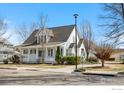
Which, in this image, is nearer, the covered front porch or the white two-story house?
the white two-story house

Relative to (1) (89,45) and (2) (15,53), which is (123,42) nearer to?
(1) (89,45)

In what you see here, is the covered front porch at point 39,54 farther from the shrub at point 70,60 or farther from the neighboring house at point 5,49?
the neighboring house at point 5,49

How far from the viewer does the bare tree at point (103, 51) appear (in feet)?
34.0

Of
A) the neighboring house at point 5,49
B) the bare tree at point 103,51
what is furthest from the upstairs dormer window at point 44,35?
the bare tree at point 103,51

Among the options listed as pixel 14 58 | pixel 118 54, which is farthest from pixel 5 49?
pixel 118 54

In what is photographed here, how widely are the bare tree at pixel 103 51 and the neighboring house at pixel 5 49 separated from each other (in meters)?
2.21

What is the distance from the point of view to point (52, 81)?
9.58 meters

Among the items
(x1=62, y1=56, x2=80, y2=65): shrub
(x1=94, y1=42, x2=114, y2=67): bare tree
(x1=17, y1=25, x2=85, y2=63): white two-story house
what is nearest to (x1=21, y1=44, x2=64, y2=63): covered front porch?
(x1=17, y1=25, x2=85, y2=63): white two-story house

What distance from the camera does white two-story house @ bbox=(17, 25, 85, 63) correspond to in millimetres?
10039

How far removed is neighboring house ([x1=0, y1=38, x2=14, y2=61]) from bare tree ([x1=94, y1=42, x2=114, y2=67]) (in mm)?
2215

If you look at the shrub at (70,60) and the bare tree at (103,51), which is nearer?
the shrub at (70,60)

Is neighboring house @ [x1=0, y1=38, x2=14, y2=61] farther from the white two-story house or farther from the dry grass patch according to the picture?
the dry grass patch

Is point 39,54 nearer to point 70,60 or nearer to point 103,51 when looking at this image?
point 70,60
